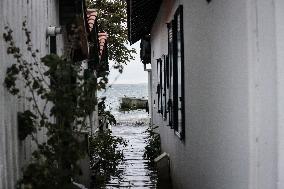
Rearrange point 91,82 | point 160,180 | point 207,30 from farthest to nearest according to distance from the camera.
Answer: point 160,180, point 207,30, point 91,82

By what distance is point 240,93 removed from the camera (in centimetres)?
382

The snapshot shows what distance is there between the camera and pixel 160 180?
11281 millimetres

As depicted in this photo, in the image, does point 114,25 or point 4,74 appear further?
point 114,25

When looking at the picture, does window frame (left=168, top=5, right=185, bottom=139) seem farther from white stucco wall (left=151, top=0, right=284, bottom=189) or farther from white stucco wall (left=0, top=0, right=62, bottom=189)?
white stucco wall (left=0, top=0, right=62, bottom=189)

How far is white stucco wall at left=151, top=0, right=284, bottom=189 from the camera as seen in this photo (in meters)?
3.42

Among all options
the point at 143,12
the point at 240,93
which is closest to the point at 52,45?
the point at 240,93

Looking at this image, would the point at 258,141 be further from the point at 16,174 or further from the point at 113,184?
the point at 113,184

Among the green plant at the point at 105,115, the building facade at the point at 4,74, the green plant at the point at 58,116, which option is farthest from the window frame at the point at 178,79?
the green plant at the point at 58,116

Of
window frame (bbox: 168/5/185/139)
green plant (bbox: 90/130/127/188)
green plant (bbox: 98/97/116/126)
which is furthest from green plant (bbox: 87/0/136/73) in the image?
window frame (bbox: 168/5/185/139)

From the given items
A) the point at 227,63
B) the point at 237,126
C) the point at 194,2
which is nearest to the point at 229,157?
the point at 237,126

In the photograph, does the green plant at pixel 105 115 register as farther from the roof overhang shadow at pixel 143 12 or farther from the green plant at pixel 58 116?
the roof overhang shadow at pixel 143 12

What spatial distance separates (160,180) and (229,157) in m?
7.13

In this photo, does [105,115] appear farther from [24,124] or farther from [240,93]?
[240,93]

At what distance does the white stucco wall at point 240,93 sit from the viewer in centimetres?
342
